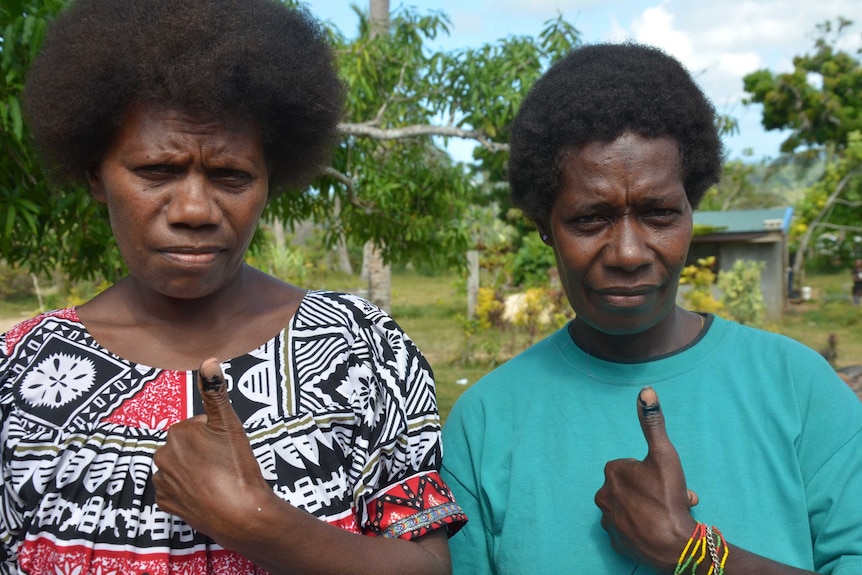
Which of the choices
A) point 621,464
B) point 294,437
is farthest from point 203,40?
point 621,464

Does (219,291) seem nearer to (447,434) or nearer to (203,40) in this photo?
(203,40)

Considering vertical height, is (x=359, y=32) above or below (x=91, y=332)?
above

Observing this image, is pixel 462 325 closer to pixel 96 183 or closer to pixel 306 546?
pixel 96 183

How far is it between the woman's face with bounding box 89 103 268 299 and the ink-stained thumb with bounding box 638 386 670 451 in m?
0.82

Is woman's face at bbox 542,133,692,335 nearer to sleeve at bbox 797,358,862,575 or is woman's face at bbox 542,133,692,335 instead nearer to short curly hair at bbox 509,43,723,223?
short curly hair at bbox 509,43,723,223

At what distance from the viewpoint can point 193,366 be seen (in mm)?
1775

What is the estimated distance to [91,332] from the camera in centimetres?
182

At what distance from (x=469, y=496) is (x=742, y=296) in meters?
11.2

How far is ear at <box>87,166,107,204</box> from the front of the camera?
5.99 feet

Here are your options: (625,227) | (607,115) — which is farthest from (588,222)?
(607,115)

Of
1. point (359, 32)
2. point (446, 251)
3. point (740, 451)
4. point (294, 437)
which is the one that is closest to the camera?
point (294, 437)

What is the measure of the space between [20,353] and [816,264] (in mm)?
27197

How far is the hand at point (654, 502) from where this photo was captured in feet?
5.46

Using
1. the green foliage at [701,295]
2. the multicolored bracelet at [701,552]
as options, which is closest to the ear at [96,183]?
the multicolored bracelet at [701,552]
